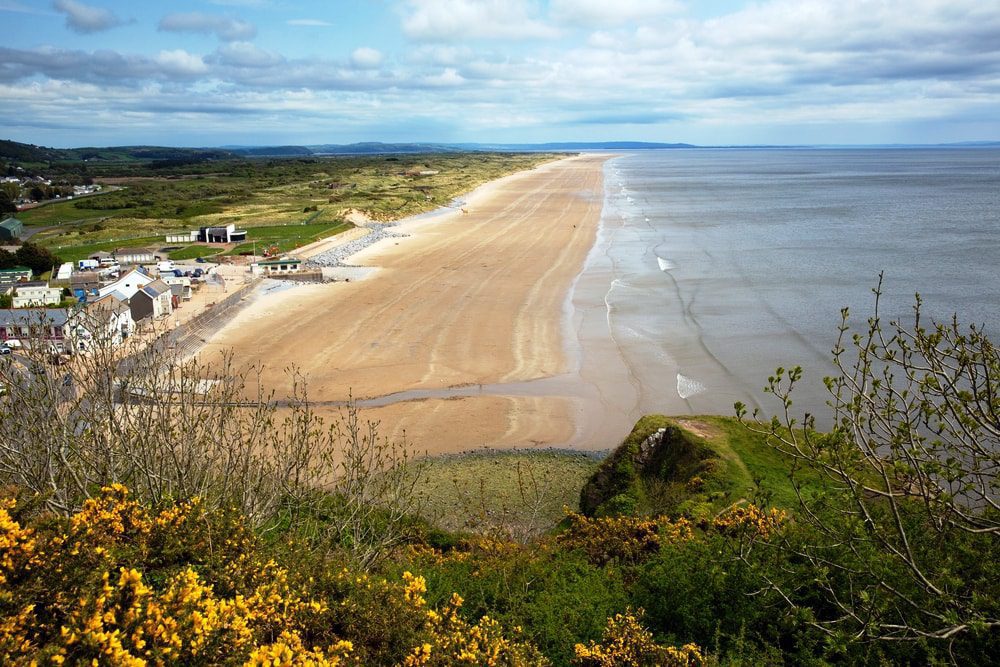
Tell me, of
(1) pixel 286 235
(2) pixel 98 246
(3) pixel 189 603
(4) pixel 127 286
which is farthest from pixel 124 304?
(1) pixel 286 235

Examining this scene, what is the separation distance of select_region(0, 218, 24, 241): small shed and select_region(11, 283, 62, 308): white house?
120ft

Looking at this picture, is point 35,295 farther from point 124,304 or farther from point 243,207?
point 243,207

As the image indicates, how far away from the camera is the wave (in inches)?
1008

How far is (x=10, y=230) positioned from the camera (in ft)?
241

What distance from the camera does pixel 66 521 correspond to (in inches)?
262

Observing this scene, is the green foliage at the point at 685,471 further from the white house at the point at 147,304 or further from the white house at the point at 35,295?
the white house at the point at 35,295

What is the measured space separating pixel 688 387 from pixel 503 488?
1005 cm

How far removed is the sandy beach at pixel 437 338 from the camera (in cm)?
2422

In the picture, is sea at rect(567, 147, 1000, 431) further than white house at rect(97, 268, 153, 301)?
No

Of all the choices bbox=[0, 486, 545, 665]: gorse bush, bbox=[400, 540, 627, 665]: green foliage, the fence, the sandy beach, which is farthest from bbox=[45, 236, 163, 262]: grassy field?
bbox=[0, 486, 545, 665]: gorse bush

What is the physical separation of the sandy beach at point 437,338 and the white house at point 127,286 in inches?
236

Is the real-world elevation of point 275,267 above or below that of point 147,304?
above

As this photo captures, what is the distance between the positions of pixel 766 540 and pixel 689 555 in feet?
3.79

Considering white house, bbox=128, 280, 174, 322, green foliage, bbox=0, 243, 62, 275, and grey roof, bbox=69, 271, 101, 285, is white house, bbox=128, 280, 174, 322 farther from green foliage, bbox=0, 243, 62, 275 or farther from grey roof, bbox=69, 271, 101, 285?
green foliage, bbox=0, 243, 62, 275
